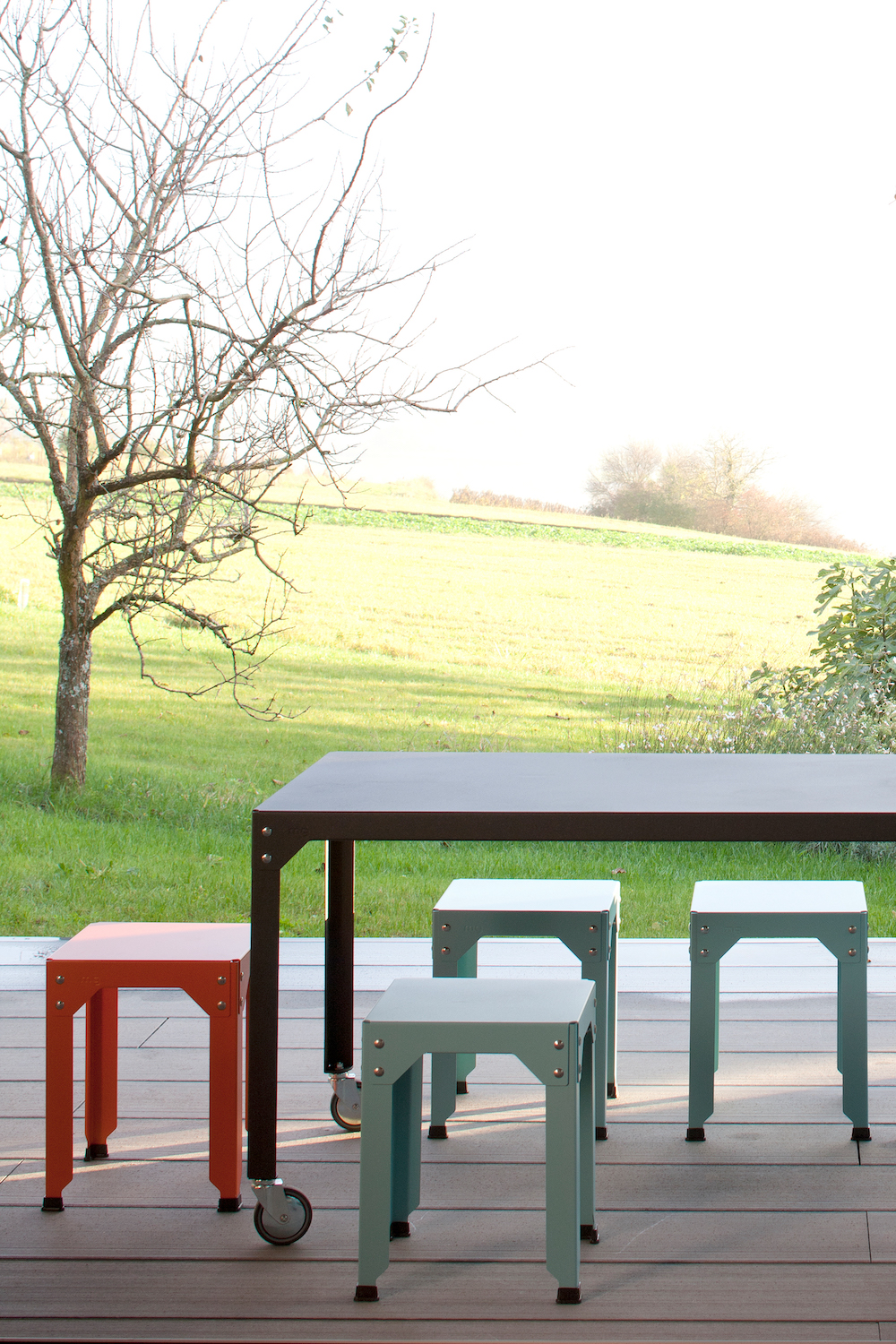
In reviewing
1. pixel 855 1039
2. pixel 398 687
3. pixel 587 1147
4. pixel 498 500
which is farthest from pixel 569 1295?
pixel 498 500

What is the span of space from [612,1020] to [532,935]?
0.95 ft

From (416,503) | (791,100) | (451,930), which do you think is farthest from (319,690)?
(451,930)

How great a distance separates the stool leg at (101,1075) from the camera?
195cm

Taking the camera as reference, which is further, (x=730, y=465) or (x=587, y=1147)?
(x=730, y=465)

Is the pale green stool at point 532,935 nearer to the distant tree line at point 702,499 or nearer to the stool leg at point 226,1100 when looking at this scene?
the stool leg at point 226,1100

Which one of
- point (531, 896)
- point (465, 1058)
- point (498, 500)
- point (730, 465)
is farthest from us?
point (498, 500)

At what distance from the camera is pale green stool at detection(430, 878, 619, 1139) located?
2.07m

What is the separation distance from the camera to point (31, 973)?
116 inches

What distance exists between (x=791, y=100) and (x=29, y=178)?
338cm

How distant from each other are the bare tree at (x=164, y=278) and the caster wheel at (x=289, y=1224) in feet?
8.38

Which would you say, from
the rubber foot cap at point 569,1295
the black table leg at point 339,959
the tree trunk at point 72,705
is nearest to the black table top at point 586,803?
the black table leg at point 339,959

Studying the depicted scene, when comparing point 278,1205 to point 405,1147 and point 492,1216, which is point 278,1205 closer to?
point 405,1147

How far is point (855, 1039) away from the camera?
2.03 meters

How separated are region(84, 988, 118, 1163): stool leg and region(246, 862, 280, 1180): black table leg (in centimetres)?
38
